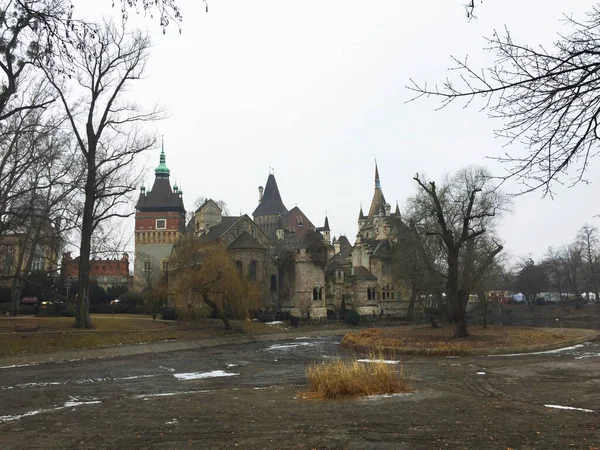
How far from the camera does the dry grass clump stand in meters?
10.1

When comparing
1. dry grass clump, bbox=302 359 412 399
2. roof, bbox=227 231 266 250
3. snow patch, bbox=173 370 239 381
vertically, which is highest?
Answer: roof, bbox=227 231 266 250

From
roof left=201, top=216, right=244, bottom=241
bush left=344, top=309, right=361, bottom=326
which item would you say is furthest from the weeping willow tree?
roof left=201, top=216, right=244, bottom=241

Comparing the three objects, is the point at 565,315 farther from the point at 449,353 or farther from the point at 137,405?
the point at 137,405

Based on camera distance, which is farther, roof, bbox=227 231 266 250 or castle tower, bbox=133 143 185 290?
castle tower, bbox=133 143 185 290

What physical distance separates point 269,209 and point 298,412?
87.6 meters

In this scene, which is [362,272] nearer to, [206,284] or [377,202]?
[377,202]

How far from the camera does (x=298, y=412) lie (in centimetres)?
855

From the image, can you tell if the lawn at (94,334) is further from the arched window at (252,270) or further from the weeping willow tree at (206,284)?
the arched window at (252,270)

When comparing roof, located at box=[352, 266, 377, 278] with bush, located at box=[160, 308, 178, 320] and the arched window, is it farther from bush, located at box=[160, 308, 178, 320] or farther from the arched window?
bush, located at box=[160, 308, 178, 320]

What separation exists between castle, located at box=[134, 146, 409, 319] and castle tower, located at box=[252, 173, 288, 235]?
1376cm

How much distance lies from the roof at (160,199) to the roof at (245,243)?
22.0 meters

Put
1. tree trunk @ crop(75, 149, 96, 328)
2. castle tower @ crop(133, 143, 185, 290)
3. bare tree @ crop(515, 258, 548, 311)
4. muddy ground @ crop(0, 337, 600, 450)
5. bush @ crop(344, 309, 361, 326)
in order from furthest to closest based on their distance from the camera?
castle tower @ crop(133, 143, 185, 290), bare tree @ crop(515, 258, 548, 311), bush @ crop(344, 309, 361, 326), tree trunk @ crop(75, 149, 96, 328), muddy ground @ crop(0, 337, 600, 450)

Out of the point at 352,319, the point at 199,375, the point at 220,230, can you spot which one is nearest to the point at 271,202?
the point at 220,230

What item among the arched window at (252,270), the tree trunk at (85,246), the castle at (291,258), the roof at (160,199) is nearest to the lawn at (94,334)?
the tree trunk at (85,246)
